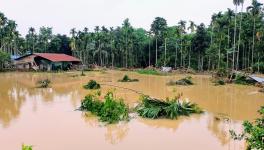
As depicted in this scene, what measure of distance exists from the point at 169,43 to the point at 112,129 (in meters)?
43.7

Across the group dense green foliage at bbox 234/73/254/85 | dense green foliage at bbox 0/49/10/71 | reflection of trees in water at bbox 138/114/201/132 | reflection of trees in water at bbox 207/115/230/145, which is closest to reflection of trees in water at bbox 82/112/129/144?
reflection of trees in water at bbox 138/114/201/132

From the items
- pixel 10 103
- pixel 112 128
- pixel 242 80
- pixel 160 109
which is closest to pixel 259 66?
pixel 242 80

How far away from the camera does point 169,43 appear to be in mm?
56656

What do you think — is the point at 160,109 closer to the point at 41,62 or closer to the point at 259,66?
the point at 259,66

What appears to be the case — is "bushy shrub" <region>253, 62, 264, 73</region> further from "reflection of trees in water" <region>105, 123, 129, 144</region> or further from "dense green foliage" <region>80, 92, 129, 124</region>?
"reflection of trees in water" <region>105, 123, 129, 144</region>

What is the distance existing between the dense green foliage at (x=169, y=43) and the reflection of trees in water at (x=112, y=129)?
26.8 meters

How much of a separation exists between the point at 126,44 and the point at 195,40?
14.2 meters

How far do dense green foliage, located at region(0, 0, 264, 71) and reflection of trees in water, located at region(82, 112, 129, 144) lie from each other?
26.8 metres

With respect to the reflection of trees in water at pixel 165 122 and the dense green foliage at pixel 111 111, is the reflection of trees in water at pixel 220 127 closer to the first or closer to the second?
the reflection of trees in water at pixel 165 122

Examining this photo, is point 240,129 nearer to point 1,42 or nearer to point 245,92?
point 245,92

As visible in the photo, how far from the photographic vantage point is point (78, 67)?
5750 cm

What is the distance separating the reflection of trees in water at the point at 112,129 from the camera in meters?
13.0

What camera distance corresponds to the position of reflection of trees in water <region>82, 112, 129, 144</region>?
1302cm

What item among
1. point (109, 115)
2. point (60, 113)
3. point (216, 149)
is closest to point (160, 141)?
point (216, 149)
